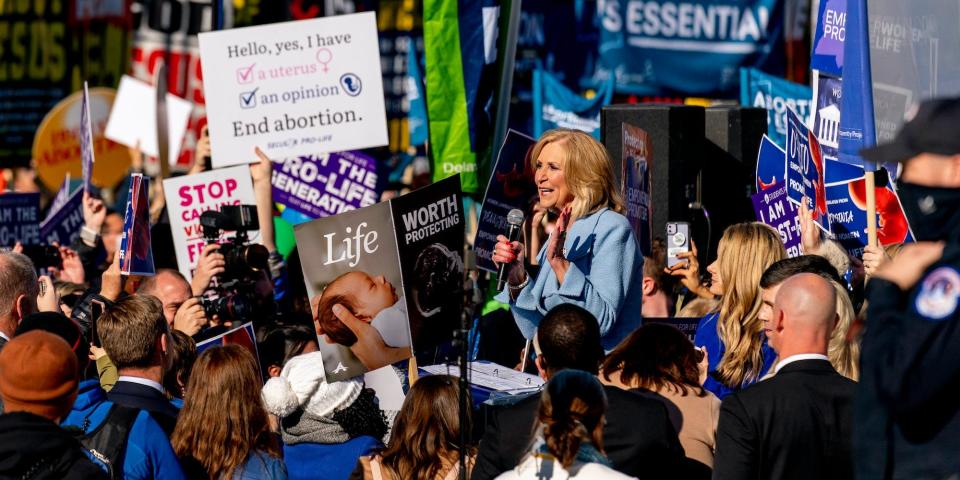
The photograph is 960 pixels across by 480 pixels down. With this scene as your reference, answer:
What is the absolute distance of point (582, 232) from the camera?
20.2 ft

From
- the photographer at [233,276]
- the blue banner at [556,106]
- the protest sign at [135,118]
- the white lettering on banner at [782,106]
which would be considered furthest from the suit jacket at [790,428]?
the protest sign at [135,118]

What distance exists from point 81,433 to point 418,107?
338 inches

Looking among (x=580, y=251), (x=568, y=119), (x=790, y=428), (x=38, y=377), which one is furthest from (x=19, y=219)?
(x=790, y=428)

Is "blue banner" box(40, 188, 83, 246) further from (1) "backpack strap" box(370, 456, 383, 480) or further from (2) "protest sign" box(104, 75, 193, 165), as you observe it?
(1) "backpack strap" box(370, 456, 383, 480)

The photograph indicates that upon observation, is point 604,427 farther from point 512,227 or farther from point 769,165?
point 769,165

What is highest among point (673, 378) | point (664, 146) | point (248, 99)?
point (248, 99)

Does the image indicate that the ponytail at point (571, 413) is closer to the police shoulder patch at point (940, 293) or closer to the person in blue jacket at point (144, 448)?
the police shoulder patch at point (940, 293)

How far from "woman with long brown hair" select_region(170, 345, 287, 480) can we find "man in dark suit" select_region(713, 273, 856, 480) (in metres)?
1.75

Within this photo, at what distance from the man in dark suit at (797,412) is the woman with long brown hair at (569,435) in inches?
27.4

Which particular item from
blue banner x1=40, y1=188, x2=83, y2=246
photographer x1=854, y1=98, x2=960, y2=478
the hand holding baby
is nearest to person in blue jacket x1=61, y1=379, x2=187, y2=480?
the hand holding baby

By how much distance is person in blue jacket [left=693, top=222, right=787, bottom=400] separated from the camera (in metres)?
6.23

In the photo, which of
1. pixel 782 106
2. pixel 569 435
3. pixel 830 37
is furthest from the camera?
pixel 782 106

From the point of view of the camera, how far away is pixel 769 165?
8.23 meters

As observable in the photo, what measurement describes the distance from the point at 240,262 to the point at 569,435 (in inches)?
174
